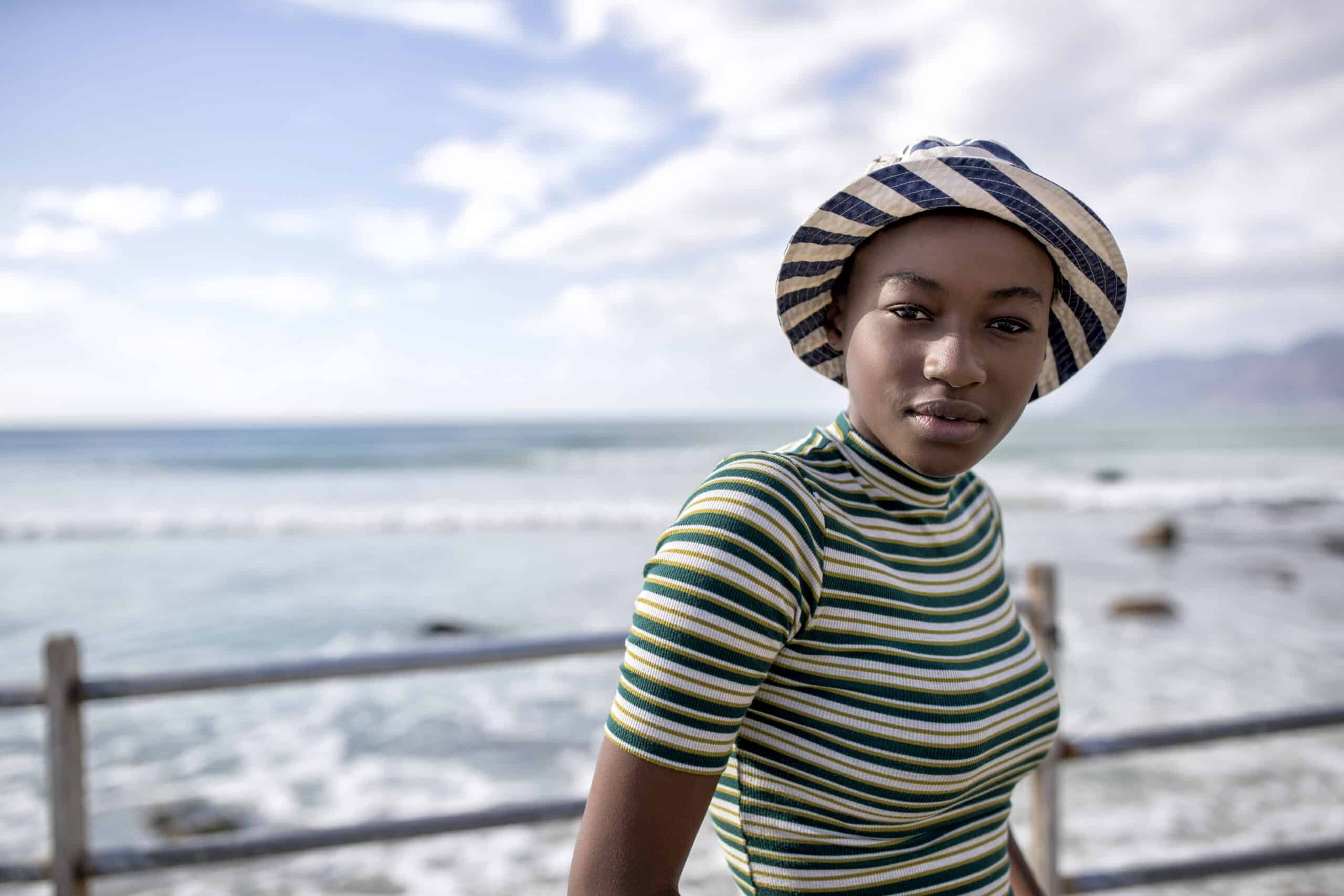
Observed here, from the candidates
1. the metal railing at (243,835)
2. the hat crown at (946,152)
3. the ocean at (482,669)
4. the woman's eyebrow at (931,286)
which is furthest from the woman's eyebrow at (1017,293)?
the ocean at (482,669)

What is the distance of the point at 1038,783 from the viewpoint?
2398 millimetres

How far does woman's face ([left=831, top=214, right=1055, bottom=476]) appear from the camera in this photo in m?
0.93

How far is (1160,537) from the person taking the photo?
41.2ft

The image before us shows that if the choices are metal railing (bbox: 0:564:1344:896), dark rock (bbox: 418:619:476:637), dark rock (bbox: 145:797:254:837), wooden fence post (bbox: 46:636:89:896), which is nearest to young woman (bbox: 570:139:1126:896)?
metal railing (bbox: 0:564:1344:896)

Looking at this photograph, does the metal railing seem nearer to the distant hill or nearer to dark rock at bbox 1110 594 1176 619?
dark rock at bbox 1110 594 1176 619

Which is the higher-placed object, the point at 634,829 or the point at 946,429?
the point at 946,429

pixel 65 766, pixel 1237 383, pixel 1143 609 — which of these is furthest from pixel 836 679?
pixel 1237 383

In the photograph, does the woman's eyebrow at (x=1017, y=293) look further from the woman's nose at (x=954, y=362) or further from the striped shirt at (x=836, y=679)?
the striped shirt at (x=836, y=679)

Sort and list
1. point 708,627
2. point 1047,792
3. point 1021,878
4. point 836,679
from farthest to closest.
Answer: point 1047,792 < point 1021,878 < point 836,679 < point 708,627

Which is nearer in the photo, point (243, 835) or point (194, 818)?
point (243, 835)

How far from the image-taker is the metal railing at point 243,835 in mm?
2184

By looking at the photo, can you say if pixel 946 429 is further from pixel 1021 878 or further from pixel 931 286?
pixel 1021 878

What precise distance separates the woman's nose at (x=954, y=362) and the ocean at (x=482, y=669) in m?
2.89

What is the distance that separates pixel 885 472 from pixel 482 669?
264 inches
